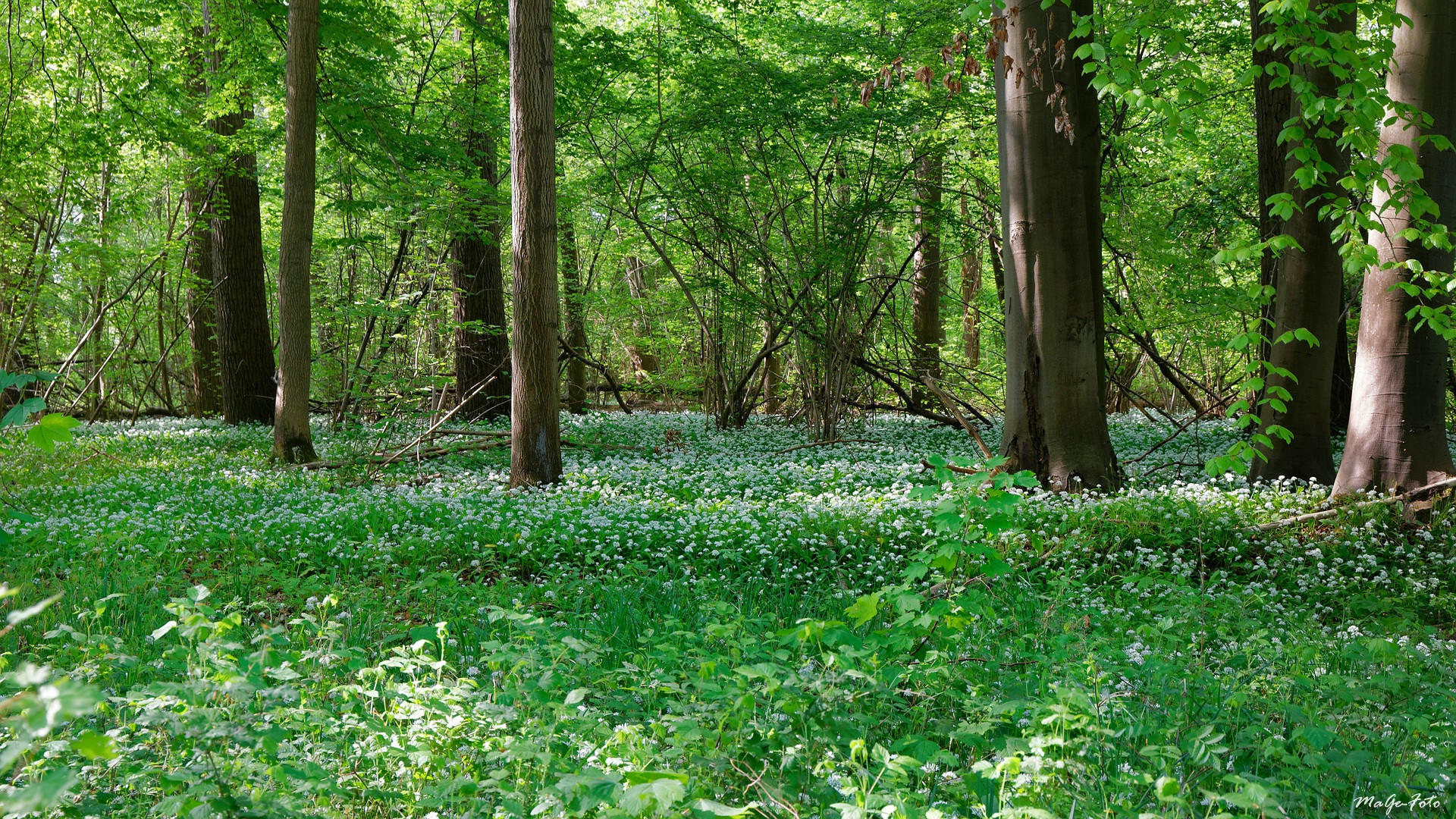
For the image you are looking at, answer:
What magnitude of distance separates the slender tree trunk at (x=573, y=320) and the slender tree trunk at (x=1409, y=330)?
40.3 feet

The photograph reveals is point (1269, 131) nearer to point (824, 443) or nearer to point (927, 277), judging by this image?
point (824, 443)

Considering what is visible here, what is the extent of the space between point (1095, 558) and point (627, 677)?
12.8 ft

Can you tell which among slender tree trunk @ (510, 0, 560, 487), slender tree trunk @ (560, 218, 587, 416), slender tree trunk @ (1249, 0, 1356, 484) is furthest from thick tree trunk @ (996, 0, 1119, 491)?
slender tree trunk @ (560, 218, 587, 416)

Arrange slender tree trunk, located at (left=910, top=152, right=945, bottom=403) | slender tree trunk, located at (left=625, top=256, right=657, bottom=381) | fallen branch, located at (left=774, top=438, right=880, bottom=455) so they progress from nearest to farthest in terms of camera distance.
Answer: fallen branch, located at (left=774, top=438, right=880, bottom=455) → slender tree trunk, located at (left=910, top=152, right=945, bottom=403) → slender tree trunk, located at (left=625, top=256, right=657, bottom=381)

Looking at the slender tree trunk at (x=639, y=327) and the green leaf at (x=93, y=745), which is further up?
the slender tree trunk at (x=639, y=327)

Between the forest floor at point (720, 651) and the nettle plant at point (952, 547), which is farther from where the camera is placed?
the nettle plant at point (952, 547)

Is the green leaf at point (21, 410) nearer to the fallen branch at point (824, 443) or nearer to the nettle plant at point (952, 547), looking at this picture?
the nettle plant at point (952, 547)

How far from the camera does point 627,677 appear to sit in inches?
141

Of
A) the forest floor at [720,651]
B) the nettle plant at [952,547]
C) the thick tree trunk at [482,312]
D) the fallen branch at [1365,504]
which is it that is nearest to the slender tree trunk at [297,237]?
the forest floor at [720,651]

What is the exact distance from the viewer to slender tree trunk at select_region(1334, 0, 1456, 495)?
6617mm

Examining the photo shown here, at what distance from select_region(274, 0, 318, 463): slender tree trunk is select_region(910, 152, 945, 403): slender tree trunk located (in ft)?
24.1

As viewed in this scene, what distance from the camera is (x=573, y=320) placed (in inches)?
680

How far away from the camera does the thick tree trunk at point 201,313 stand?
15734 mm

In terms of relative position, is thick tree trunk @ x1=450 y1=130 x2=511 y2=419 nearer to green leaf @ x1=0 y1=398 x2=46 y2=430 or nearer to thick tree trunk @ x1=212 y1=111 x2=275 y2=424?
thick tree trunk @ x1=212 y1=111 x2=275 y2=424
